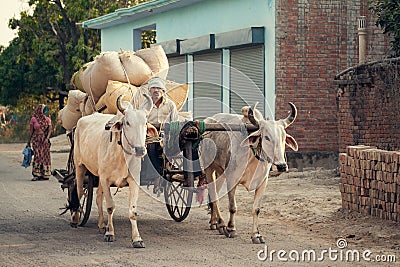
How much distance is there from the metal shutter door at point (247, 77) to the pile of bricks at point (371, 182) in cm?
618

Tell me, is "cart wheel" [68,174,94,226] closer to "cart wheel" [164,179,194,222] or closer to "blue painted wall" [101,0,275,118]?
"cart wheel" [164,179,194,222]

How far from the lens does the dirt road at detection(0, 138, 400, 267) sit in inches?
347

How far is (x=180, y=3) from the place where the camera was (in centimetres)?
2217

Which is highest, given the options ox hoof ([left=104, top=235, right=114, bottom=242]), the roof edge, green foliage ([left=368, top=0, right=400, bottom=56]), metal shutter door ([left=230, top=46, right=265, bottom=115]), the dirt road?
the roof edge

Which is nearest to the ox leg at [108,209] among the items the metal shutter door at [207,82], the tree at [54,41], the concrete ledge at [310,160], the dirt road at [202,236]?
the dirt road at [202,236]

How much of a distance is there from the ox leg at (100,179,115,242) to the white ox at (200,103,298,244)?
1.35m

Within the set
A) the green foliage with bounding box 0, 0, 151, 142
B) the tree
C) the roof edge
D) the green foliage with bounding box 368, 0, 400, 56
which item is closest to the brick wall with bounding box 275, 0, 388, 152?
the green foliage with bounding box 368, 0, 400, 56

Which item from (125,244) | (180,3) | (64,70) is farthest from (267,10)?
(64,70)

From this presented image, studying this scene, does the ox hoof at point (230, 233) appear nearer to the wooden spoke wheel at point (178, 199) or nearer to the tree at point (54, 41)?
the wooden spoke wheel at point (178, 199)

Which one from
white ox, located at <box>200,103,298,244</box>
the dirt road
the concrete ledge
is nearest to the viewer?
the dirt road

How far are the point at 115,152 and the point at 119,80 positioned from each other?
2.08 m

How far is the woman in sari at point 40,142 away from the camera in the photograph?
64.0ft

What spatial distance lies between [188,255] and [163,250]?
1.43ft

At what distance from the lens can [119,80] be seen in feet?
39.2
